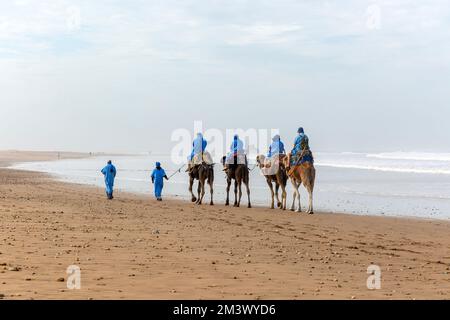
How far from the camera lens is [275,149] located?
79.5 feet

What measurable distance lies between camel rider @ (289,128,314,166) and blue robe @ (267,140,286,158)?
5.10 feet

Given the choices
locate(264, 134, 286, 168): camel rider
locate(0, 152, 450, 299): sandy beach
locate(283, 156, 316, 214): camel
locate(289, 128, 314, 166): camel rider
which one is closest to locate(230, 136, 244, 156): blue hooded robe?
locate(264, 134, 286, 168): camel rider

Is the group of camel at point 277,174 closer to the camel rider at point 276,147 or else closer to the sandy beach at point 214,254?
the camel rider at point 276,147

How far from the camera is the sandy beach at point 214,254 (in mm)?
9234

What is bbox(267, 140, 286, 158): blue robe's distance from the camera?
79.4 feet

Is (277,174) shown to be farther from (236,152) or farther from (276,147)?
(236,152)

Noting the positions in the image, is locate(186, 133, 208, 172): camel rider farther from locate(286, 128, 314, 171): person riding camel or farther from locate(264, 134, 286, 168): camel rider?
locate(286, 128, 314, 171): person riding camel

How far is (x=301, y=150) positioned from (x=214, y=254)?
10435mm

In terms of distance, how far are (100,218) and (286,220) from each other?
5075 mm

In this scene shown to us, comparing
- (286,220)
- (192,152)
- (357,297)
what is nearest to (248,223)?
(286,220)

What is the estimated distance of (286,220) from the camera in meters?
19.5

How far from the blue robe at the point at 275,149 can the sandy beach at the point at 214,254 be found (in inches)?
136

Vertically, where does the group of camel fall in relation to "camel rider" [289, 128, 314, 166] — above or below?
below
